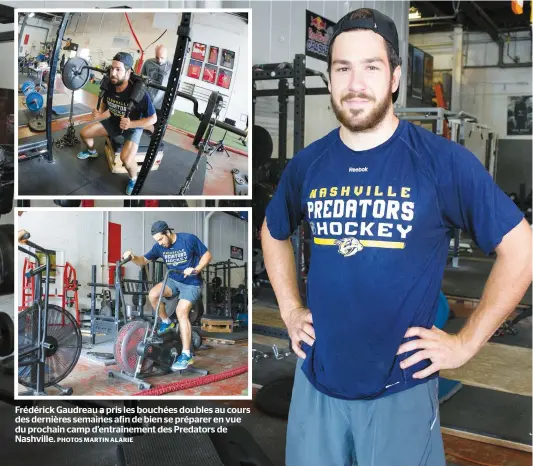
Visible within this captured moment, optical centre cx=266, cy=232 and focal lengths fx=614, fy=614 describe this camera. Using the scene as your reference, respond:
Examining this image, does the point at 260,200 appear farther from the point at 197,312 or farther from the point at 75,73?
the point at 75,73

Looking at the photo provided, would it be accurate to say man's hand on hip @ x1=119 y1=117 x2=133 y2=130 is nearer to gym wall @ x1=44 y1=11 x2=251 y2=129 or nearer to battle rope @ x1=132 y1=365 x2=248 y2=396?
gym wall @ x1=44 y1=11 x2=251 y2=129

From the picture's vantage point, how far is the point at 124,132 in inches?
86.7

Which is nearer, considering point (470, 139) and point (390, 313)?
point (390, 313)

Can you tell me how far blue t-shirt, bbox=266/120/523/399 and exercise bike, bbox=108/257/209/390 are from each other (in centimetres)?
76

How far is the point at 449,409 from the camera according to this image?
137 inches

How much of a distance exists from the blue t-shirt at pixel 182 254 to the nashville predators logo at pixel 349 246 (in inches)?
29.0

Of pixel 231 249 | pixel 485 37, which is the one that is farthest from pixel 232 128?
pixel 485 37

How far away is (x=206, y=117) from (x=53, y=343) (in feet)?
3.30

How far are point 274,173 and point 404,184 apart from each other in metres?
4.21

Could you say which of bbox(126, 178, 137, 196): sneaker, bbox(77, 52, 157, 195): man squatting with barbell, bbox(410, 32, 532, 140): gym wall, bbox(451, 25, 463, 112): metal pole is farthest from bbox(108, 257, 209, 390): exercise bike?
bbox(410, 32, 532, 140): gym wall

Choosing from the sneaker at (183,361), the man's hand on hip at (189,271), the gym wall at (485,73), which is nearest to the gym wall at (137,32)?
the man's hand on hip at (189,271)

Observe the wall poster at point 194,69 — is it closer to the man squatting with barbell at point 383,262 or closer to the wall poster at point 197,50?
the wall poster at point 197,50

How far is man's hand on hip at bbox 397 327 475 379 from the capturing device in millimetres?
1543

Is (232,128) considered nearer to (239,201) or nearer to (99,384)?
(239,201)
